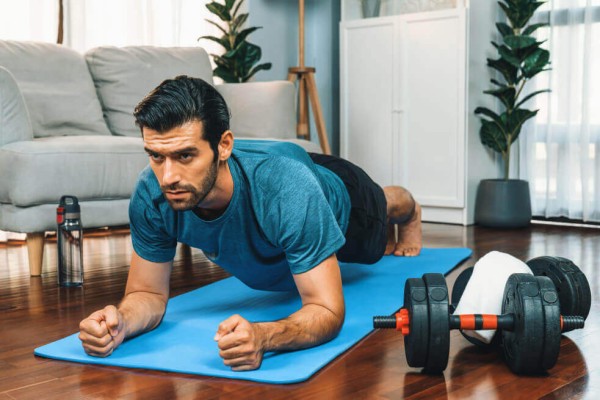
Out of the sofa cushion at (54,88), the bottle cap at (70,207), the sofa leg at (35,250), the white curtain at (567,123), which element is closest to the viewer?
the bottle cap at (70,207)

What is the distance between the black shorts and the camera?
2236 mm

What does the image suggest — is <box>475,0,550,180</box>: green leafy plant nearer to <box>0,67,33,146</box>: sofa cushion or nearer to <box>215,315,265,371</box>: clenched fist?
<box>0,67,33,146</box>: sofa cushion

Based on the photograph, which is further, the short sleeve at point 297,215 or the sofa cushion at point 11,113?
the sofa cushion at point 11,113

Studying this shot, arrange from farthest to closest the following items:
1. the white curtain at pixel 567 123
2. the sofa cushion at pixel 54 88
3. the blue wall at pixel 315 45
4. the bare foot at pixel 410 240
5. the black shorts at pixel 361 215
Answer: the blue wall at pixel 315 45 < the white curtain at pixel 567 123 < the sofa cushion at pixel 54 88 < the bare foot at pixel 410 240 < the black shorts at pixel 361 215

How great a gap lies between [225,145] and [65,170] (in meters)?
1.24

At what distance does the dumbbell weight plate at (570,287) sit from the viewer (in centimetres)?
173

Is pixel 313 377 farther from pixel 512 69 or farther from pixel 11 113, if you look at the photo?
pixel 512 69

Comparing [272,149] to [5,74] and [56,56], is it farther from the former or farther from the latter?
[56,56]

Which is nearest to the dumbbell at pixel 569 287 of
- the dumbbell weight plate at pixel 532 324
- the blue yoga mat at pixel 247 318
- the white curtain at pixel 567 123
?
the dumbbell weight plate at pixel 532 324

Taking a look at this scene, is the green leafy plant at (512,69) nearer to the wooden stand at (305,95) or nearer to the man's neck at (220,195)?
the wooden stand at (305,95)

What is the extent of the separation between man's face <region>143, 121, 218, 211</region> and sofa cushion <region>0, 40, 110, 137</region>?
1.86 metres

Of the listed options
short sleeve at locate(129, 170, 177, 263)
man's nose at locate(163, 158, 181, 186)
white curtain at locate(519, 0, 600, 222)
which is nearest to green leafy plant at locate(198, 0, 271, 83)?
white curtain at locate(519, 0, 600, 222)

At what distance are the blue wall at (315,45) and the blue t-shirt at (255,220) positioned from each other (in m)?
3.23

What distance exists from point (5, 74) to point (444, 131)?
95.1 inches
